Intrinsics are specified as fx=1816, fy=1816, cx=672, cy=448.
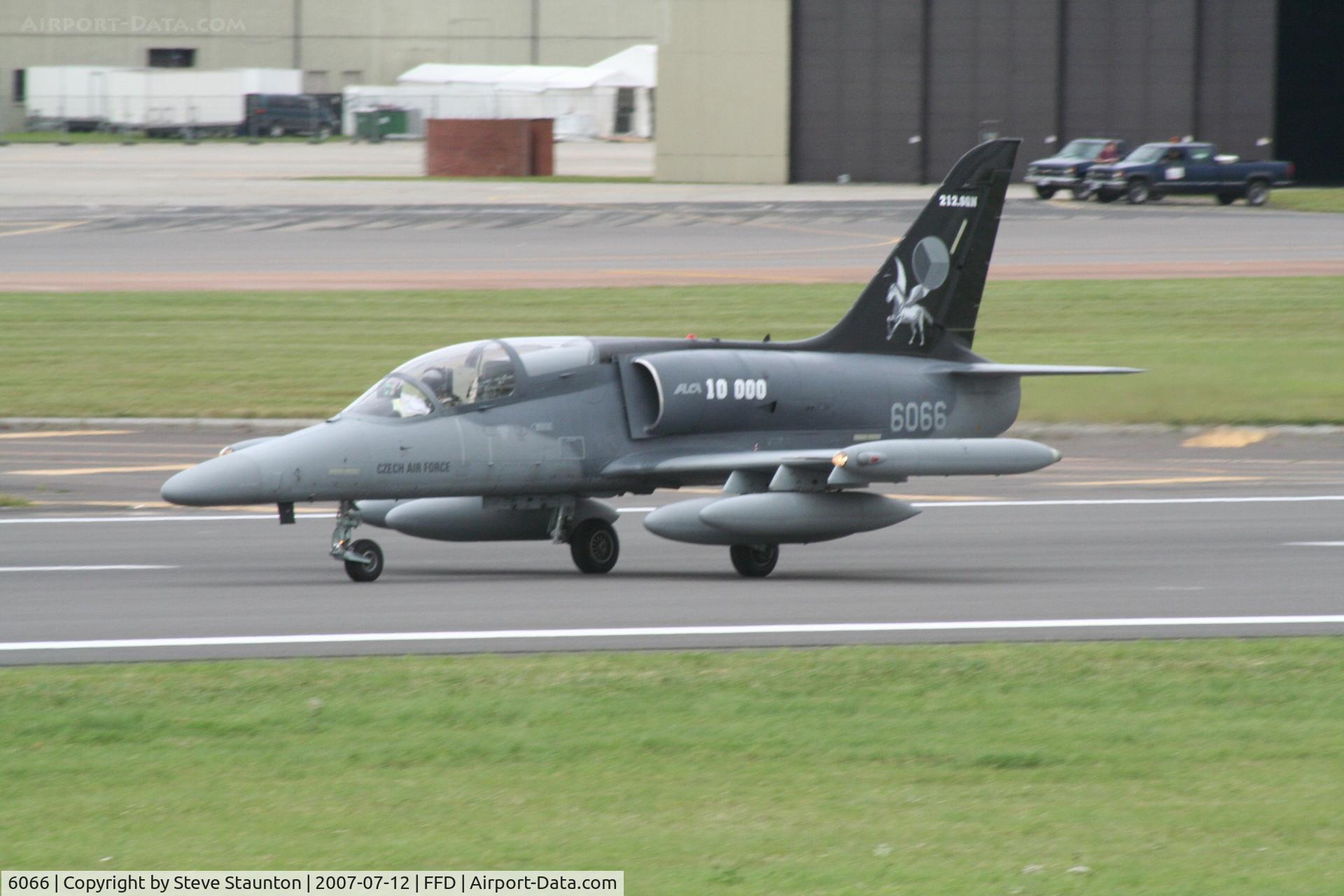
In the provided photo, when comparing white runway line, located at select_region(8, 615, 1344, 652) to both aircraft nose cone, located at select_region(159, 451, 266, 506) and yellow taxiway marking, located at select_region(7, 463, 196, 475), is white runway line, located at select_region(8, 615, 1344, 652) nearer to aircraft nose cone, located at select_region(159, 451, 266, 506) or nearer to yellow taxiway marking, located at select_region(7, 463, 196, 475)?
aircraft nose cone, located at select_region(159, 451, 266, 506)

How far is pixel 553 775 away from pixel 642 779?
47 centimetres

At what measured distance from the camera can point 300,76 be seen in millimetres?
101688

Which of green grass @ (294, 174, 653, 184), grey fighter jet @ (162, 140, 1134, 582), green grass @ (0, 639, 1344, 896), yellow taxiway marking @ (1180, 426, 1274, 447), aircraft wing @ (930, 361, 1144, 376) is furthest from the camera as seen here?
green grass @ (294, 174, 653, 184)

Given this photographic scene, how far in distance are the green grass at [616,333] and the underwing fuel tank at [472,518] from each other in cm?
966

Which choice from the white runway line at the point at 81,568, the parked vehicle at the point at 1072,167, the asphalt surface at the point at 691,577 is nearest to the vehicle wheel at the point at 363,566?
the asphalt surface at the point at 691,577

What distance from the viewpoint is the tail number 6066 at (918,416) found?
1759 centimetres

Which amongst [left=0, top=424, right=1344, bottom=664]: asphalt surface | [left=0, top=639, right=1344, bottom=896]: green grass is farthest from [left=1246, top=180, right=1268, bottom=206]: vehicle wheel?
[left=0, top=639, right=1344, bottom=896]: green grass

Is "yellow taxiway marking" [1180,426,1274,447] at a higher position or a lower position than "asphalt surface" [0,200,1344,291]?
lower

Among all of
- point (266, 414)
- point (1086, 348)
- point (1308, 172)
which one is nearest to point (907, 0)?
point (1308, 172)

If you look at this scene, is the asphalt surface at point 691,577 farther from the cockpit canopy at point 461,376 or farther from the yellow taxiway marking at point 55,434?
the yellow taxiway marking at point 55,434

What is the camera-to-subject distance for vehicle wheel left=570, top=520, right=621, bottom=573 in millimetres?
16531

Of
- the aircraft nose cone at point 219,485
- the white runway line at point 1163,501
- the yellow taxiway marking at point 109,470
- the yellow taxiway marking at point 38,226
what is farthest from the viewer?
the yellow taxiway marking at point 38,226

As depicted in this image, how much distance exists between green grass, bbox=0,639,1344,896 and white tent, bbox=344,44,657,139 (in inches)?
3420

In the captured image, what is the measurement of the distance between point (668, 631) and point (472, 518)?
3.58 meters
